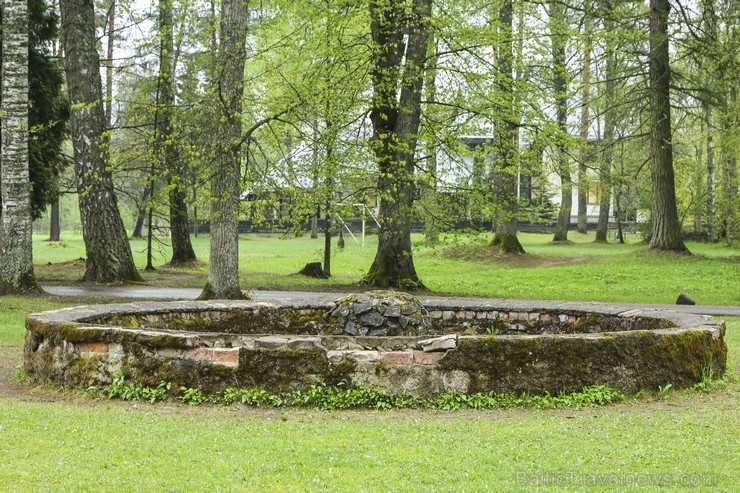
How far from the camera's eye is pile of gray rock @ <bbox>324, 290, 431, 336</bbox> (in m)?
8.28

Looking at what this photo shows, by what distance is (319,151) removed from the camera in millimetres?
17984

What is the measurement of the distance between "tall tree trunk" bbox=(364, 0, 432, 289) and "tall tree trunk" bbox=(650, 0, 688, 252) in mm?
10300

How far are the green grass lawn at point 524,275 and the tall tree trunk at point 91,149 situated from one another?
1371 mm

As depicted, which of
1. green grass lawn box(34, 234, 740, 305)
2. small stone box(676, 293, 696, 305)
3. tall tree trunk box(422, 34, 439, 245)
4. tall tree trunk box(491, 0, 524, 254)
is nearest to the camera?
small stone box(676, 293, 696, 305)

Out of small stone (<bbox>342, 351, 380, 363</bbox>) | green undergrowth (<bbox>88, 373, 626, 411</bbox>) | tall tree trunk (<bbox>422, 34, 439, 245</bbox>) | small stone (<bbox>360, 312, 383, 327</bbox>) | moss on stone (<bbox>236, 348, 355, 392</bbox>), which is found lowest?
green undergrowth (<bbox>88, 373, 626, 411</bbox>)

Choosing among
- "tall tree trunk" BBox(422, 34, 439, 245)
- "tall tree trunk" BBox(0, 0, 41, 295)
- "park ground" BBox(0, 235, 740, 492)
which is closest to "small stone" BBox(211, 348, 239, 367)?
"park ground" BBox(0, 235, 740, 492)

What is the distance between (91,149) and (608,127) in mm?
26302

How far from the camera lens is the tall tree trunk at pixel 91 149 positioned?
62.6 feet

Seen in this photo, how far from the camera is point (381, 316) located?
27.2ft

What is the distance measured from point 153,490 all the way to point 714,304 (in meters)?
16.1

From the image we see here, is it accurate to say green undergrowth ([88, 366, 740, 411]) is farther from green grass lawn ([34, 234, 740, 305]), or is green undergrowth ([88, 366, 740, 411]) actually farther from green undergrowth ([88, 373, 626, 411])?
green grass lawn ([34, 234, 740, 305])

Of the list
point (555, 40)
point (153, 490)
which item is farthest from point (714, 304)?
point (153, 490)

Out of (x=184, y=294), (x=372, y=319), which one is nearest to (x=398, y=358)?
(x=372, y=319)

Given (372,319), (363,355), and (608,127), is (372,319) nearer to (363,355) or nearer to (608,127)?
(363,355)
